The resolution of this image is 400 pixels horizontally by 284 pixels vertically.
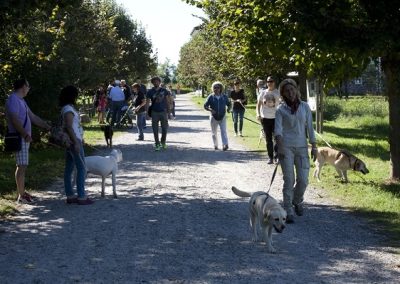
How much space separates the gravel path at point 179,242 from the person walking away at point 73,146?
271mm

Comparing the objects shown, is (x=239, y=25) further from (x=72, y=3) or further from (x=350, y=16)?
(x=72, y=3)

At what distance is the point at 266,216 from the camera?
6230 mm

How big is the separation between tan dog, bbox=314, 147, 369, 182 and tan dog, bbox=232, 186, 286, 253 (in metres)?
4.31

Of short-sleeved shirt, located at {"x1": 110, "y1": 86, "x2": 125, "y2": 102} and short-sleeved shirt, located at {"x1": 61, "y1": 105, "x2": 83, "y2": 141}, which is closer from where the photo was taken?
short-sleeved shirt, located at {"x1": 61, "y1": 105, "x2": 83, "y2": 141}

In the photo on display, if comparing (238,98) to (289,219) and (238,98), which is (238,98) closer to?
(238,98)

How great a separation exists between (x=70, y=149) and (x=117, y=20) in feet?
117

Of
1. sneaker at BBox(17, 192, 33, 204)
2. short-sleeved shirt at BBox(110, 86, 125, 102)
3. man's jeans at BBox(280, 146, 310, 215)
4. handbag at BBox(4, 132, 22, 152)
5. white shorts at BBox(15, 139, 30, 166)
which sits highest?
short-sleeved shirt at BBox(110, 86, 125, 102)

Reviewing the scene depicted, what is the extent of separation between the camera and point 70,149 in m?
8.73

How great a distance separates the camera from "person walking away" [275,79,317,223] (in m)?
7.70

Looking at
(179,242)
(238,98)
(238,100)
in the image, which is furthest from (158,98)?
(179,242)

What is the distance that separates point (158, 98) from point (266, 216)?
975cm

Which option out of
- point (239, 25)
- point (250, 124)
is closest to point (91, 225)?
point (239, 25)

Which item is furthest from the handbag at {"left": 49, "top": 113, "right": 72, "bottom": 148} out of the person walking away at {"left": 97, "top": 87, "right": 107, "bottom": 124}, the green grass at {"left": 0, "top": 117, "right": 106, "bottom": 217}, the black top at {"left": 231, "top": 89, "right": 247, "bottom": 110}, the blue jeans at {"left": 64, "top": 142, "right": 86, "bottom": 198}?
the person walking away at {"left": 97, "top": 87, "right": 107, "bottom": 124}

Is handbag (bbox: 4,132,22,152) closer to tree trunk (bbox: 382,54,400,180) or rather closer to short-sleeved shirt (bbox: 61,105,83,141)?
short-sleeved shirt (bbox: 61,105,83,141)
